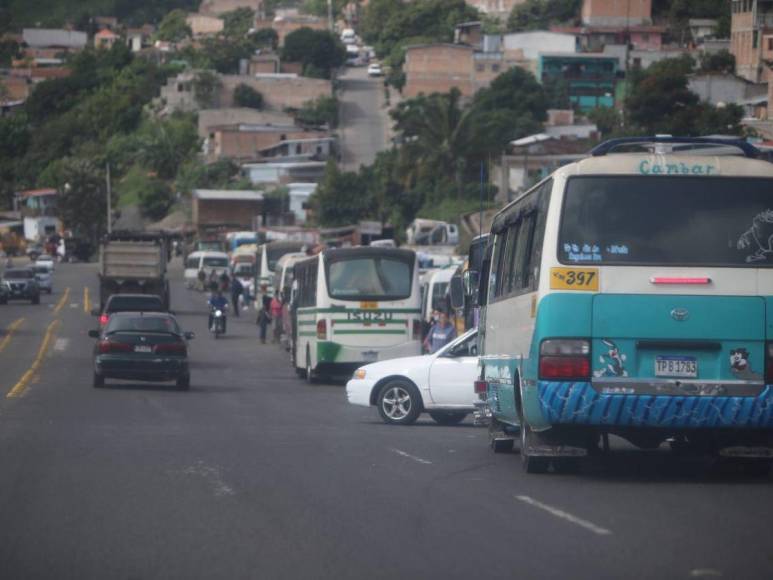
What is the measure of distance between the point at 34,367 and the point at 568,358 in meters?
24.4

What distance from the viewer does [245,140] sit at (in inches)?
4924

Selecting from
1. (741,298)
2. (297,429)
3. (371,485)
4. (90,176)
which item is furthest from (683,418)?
(90,176)

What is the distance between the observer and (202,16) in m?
199

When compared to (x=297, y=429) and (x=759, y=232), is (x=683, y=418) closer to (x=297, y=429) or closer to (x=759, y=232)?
(x=759, y=232)

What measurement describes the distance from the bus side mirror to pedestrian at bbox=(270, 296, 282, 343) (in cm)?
2837

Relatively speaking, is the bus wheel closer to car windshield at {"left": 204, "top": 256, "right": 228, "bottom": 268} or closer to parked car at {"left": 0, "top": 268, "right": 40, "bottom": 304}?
parked car at {"left": 0, "top": 268, "right": 40, "bottom": 304}

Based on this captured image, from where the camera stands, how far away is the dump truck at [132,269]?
51625mm

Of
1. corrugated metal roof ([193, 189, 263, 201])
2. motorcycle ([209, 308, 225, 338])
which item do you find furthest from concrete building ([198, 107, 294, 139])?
motorcycle ([209, 308, 225, 338])

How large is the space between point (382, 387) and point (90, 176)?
9689 cm

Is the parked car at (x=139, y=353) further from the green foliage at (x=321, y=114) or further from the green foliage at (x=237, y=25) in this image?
the green foliage at (x=237, y=25)

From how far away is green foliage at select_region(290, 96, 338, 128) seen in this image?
132375mm

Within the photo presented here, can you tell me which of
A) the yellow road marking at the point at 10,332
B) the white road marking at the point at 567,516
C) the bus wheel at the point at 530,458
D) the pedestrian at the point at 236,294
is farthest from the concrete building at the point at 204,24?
the white road marking at the point at 567,516

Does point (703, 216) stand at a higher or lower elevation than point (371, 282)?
higher

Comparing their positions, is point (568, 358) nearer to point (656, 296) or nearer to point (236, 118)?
point (656, 296)
